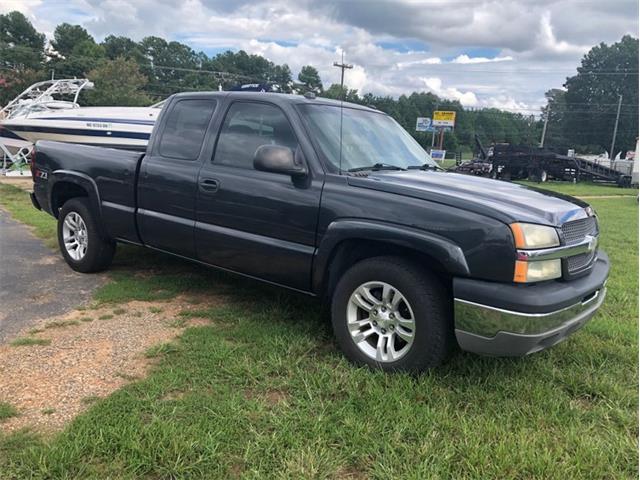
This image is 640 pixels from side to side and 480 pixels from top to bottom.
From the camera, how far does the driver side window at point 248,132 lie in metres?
4.03

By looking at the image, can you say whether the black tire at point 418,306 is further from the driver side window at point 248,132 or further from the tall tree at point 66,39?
the tall tree at point 66,39

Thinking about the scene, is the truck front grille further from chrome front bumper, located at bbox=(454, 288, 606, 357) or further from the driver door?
the driver door

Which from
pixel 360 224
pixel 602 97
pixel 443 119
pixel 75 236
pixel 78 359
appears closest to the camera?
pixel 360 224

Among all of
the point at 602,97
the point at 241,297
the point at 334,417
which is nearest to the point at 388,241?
the point at 334,417

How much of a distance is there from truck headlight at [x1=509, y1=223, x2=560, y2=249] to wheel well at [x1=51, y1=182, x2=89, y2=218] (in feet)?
14.4

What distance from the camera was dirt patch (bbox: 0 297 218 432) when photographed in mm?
2947

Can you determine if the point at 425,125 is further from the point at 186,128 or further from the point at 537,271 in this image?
the point at 537,271

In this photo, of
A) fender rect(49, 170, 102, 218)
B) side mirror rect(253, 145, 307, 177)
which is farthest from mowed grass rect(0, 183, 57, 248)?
side mirror rect(253, 145, 307, 177)

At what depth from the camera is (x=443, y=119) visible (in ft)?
168

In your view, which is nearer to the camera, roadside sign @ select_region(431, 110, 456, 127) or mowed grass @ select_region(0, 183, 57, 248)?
mowed grass @ select_region(0, 183, 57, 248)

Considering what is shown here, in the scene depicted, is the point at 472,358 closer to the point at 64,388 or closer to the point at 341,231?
the point at 341,231

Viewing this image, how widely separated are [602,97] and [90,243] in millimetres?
81348

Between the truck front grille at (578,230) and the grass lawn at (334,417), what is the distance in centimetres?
92

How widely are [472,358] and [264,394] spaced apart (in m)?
1.49
